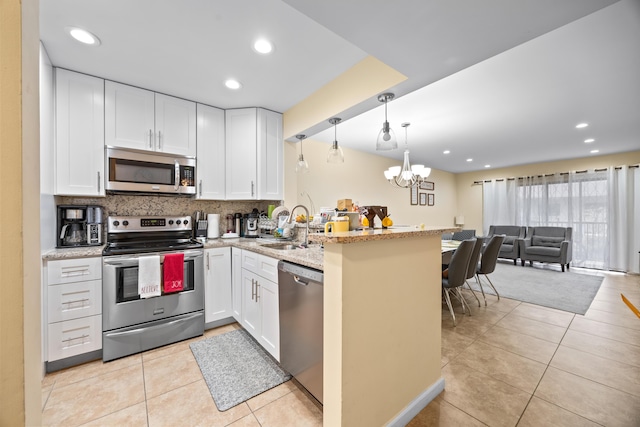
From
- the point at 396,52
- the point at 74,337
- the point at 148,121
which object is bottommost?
the point at 74,337

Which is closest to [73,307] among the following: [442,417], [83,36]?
[83,36]

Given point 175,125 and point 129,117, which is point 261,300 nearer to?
point 175,125

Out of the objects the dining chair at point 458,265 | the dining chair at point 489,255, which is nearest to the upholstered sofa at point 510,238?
the dining chair at point 489,255

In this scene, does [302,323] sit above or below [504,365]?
above

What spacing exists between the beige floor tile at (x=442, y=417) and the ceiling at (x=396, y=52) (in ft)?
7.62

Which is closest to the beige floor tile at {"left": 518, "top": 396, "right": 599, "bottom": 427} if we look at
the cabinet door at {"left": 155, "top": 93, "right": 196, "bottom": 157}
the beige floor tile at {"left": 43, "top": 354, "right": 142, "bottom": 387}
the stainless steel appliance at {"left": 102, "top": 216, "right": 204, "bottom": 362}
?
the stainless steel appliance at {"left": 102, "top": 216, "right": 204, "bottom": 362}

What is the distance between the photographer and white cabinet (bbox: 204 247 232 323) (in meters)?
2.64

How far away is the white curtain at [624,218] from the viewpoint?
5281 mm

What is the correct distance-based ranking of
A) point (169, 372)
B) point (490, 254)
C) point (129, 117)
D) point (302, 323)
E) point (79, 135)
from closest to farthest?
point (302, 323) → point (169, 372) → point (79, 135) → point (129, 117) → point (490, 254)

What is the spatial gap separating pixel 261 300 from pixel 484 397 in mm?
1776

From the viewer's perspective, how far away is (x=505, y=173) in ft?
23.5

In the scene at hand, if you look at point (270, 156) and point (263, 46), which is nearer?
point (263, 46)

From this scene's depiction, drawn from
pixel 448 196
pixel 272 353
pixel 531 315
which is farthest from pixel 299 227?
pixel 448 196

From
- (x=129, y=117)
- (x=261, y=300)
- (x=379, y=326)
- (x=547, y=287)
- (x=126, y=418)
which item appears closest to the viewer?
(x=379, y=326)
